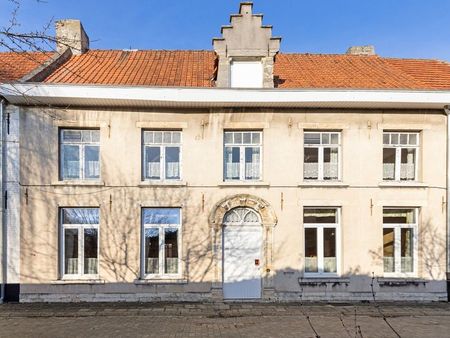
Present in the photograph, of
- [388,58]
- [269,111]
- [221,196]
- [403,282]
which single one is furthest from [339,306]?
[388,58]

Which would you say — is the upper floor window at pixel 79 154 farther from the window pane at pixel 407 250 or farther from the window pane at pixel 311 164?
the window pane at pixel 407 250

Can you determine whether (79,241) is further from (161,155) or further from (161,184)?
(161,155)

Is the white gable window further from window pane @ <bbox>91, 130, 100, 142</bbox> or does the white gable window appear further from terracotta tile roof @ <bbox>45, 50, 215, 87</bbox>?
window pane @ <bbox>91, 130, 100, 142</bbox>

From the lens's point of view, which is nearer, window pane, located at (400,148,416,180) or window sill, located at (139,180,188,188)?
window sill, located at (139,180,188,188)

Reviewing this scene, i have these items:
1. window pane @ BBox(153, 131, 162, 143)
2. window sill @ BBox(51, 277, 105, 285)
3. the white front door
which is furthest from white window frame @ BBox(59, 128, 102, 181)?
the white front door

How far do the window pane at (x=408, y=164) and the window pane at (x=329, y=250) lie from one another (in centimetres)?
277

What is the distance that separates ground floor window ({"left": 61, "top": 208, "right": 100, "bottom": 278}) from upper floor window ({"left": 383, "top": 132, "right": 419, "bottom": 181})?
28.9 feet

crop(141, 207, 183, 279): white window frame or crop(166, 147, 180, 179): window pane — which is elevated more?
crop(166, 147, 180, 179): window pane

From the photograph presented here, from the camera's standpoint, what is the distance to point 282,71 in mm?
12508

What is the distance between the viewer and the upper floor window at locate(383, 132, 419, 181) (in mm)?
11070

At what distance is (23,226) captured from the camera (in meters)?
10.3

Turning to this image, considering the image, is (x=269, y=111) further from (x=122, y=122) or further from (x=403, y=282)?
(x=403, y=282)

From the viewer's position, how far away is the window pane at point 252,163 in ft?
35.8

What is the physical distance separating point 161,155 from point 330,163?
5.09m
